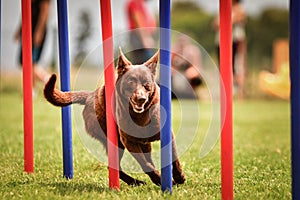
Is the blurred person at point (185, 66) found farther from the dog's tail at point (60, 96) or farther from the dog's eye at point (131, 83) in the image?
the dog's eye at point (131, 83)

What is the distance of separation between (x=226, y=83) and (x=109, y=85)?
0.64 meters

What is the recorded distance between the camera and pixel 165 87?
270 cm

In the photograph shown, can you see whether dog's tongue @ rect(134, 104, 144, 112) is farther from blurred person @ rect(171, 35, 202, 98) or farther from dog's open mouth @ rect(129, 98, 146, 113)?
blurred person @ rect(171, 35, 202, 98)

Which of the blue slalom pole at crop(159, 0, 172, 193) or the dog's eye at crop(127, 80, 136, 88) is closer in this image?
the blue slalom pole at crop(159, 0, 172, 193)

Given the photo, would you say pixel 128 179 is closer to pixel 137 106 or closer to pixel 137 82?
pixel 137 106

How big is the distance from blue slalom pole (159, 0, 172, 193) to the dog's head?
150 millimetres

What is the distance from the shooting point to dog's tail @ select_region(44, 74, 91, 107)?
2.99 metres

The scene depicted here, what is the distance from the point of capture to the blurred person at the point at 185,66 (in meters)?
11.3

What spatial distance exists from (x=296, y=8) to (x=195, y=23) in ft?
57.1

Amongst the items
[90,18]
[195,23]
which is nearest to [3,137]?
[90,18]

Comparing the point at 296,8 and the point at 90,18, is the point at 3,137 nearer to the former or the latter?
the point at 296,8

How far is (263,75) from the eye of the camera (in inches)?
514

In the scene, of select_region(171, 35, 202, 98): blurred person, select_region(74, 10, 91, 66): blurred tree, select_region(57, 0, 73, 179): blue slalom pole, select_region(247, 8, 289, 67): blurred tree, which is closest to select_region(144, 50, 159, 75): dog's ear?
select_region(57, 0, 73, 179): blue slalom pole

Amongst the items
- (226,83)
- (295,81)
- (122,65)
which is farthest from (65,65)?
(295,81)
